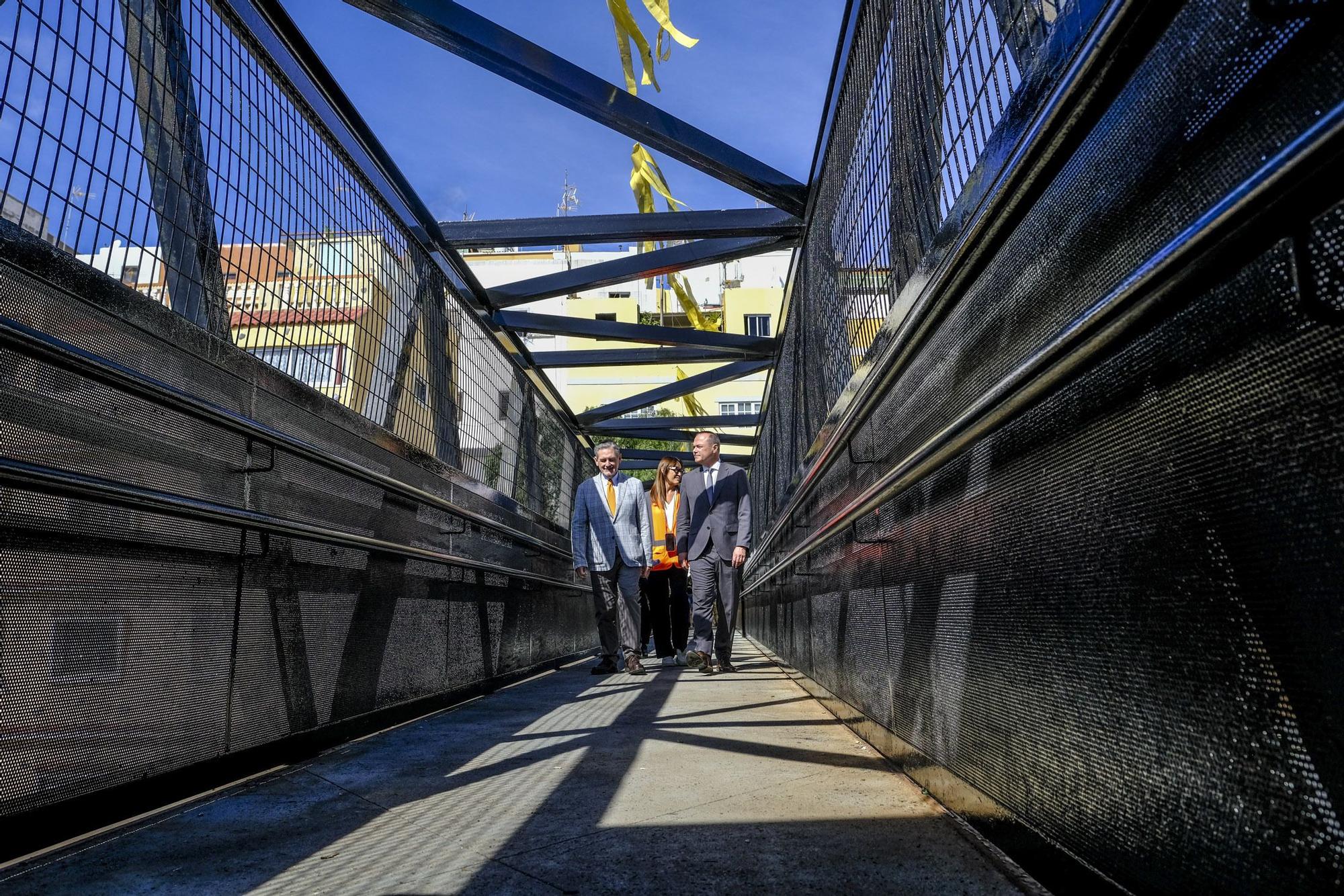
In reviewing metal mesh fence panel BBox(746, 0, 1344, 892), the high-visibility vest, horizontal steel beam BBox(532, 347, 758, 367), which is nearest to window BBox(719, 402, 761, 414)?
horizontal steel beam BBox(532, 347, 758, 367)

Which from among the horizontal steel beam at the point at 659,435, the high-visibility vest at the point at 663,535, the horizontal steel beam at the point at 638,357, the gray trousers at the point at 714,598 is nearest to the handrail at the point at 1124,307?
the gray trousers at the point at 714,598

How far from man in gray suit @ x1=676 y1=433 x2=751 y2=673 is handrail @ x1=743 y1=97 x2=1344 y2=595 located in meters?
4.70

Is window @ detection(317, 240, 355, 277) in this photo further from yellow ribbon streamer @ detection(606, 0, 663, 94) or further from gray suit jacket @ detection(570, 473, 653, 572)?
gray suit jacket @ detection(570, 473, 653, 572)

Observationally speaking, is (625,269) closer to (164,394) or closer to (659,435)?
(164,394)

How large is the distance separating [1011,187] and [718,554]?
18.2ft

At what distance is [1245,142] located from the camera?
119 centimetres

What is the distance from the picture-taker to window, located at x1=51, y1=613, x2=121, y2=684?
7.23ft

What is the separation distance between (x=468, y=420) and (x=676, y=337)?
3.11 m

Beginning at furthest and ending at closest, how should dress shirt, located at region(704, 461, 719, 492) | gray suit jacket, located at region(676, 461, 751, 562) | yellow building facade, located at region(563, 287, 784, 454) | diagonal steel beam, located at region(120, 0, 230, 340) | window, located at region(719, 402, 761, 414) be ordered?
yellow building facade, located at region(563, 287, 784, 454)
window, located at region(719, 402, 761, 414)
dress shirt, located at region(704, 461, 719, 492)
gray suit jacket, located at region(676, 461, 751, 562)
diagonal steel beam, located at region(120, 0, 230, 340)

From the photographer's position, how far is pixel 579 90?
17.0 ft

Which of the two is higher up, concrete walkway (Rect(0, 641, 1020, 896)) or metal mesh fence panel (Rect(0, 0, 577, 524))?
metal mesh fence panel (Rect(0, 0, 577, 524))

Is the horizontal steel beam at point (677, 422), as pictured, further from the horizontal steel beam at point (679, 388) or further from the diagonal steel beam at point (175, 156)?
the diagonal steel beam at point (175, 156)

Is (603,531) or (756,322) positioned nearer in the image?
(603,531)

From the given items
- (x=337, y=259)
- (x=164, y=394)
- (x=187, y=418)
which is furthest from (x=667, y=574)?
(x=164, y=394)
